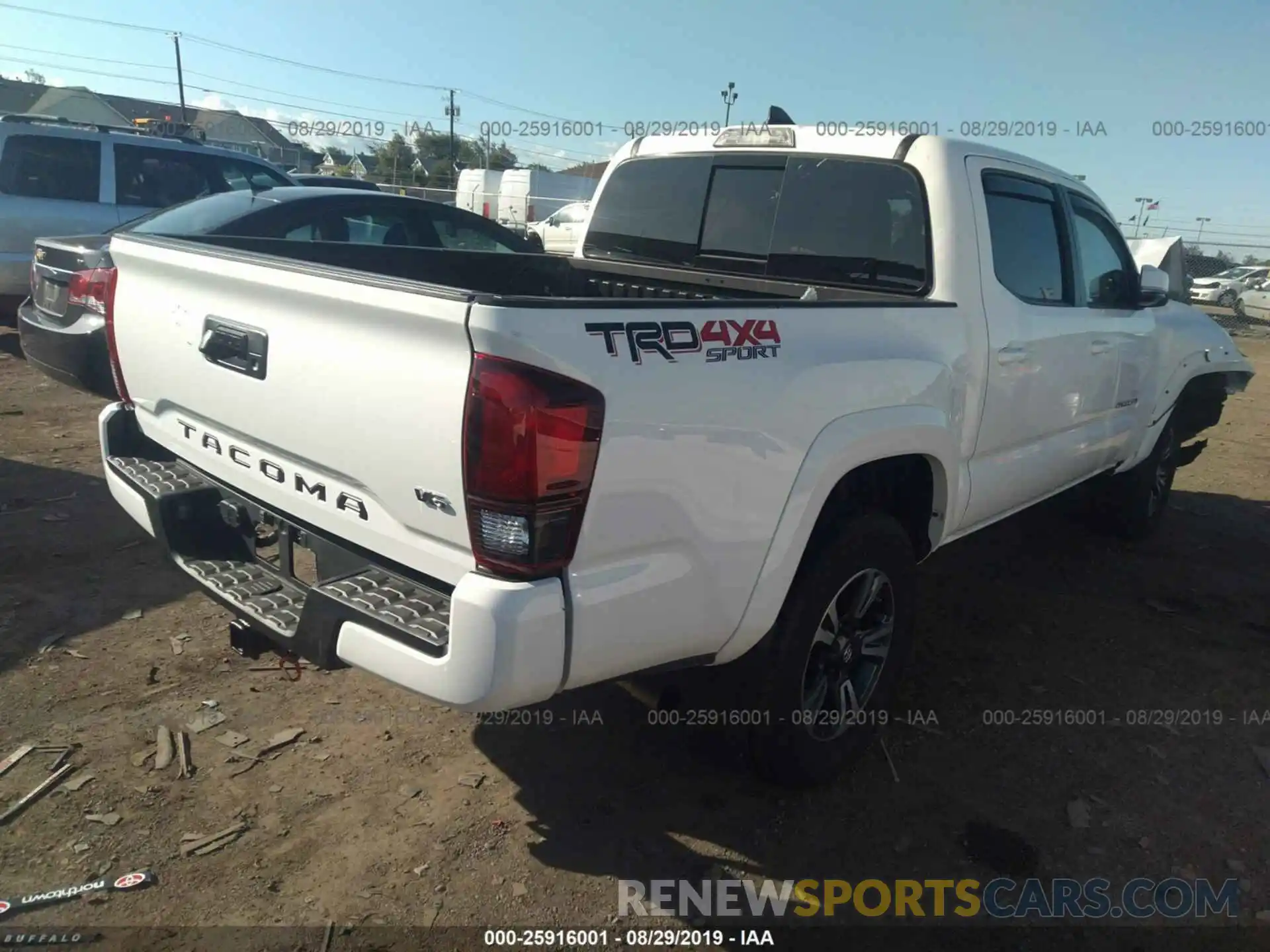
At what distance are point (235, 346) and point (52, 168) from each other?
7.34 metres

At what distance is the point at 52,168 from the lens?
7961 millimetres

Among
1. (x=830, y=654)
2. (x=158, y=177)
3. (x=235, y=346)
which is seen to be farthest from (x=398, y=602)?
(x=158, y=177)

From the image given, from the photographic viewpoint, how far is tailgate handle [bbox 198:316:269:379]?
2299 mm

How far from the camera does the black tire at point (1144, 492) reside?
534 centimetres

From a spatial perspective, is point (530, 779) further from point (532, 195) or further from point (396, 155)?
point (396, 155)

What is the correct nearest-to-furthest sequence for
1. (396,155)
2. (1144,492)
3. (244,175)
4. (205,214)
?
(1144,492)
(205,214)
(244,175)
(396,155)

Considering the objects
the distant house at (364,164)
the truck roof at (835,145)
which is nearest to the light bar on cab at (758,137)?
the truck roof at (835,145)

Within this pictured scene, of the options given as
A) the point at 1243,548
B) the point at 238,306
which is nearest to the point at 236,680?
the point at 238,306

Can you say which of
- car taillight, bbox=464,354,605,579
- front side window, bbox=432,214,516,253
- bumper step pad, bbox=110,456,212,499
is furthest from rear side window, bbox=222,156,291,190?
car taillight, bbox=464,354,605,579

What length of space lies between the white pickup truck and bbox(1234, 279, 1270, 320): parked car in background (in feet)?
82.6

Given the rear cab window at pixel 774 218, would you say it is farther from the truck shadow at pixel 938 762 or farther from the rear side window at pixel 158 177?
the rear side window at pixel 158 177

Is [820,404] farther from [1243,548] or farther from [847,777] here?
[1243,548]

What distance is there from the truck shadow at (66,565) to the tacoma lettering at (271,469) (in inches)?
43.2

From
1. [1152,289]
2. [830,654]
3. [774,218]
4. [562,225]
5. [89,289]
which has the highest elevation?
[774,218]
